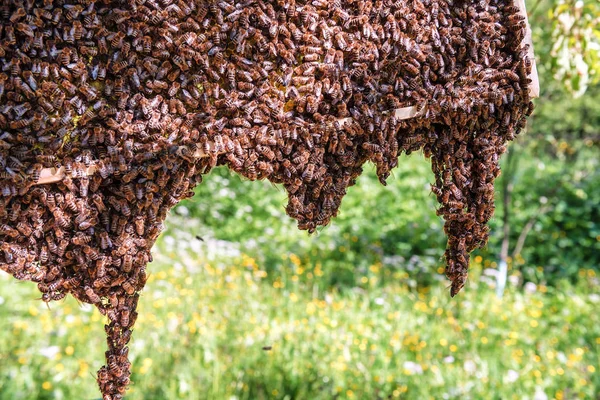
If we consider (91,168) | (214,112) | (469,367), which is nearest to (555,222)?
(469,367)

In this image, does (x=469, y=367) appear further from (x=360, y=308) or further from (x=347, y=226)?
(x=347, y=226)

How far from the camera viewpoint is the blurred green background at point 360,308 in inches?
187

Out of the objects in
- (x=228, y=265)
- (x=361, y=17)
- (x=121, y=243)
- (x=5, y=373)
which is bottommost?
(x=228, y=265)

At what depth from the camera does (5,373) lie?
4.88 meters

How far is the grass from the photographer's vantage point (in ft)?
15.6

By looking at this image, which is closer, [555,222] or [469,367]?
[469,367]

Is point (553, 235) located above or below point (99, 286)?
below

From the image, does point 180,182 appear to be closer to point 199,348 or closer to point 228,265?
point 199,348

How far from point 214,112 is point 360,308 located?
487 cm

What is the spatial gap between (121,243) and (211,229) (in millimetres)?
7185

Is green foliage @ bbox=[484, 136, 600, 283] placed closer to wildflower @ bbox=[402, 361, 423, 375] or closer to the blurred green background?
the blurred green background

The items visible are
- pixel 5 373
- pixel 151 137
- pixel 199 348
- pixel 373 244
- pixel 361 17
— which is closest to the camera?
pixel 151 137

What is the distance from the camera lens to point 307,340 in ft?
17.6

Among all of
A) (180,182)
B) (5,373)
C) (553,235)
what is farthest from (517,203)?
(180,182)
